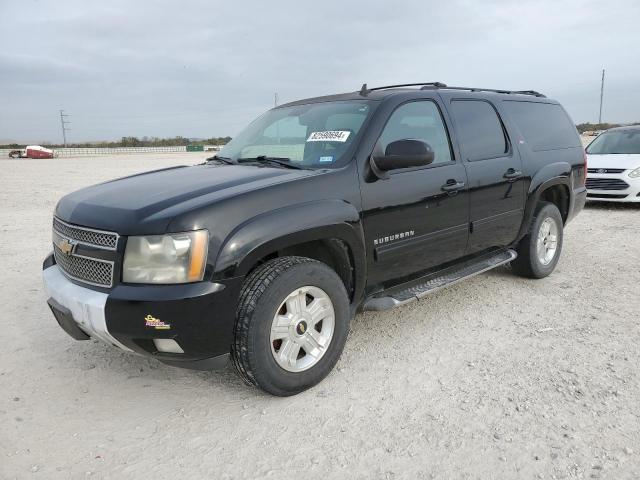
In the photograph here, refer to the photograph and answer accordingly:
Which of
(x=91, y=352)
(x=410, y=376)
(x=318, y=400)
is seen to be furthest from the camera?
(x=91, y=352)

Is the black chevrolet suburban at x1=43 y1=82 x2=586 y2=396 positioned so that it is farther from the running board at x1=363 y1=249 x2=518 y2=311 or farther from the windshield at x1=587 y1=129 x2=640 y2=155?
the windshield at x1=587 y1=129 x2=640 y2=155

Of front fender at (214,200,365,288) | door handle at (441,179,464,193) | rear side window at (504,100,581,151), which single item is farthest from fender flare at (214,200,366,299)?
rear side window at (504,100,581,151)

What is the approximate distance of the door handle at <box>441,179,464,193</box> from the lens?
3.89 m

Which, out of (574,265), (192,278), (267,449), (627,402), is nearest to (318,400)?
(267,449)

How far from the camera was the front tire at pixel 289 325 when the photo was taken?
2785 mm

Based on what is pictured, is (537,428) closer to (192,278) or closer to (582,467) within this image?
(582,467)

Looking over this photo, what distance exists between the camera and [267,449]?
2.57m

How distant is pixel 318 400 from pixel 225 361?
623mm

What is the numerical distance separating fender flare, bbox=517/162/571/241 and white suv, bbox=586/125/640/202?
5328mm

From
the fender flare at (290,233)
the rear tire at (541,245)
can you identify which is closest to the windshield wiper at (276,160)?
the fender flare at (290,233)

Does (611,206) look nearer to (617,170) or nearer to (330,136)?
(617,170)

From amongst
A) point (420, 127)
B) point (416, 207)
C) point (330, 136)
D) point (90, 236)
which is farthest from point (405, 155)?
point (90, 236)

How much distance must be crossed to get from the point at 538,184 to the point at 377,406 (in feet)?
9.99

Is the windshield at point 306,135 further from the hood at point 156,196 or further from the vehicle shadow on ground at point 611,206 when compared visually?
the vehicle shadow on ground at point 611,206
